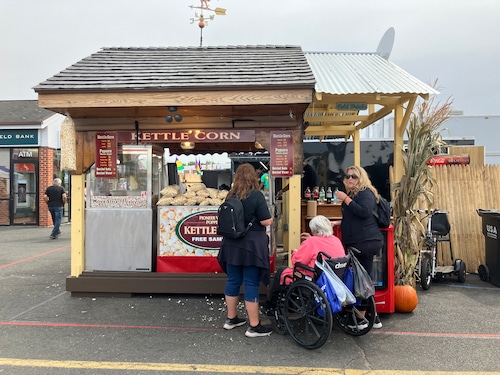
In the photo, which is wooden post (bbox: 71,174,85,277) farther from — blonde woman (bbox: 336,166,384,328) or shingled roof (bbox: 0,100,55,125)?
shingled roof (bbox: 0,100,55,125)

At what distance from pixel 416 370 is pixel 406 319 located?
130 centimetres

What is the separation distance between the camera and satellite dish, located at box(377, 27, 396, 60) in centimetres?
777

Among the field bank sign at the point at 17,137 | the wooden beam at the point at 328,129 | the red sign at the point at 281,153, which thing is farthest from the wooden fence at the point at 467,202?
the field bank sign at the point at 17,137

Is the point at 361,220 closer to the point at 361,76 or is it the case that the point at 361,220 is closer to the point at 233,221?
the point at 233,221

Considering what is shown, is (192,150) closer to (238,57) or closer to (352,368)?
(238,57)

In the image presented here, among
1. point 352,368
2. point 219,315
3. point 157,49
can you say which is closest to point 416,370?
point 352,368

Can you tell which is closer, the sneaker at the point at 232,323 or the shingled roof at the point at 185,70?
the sneaker at the point at 232,323

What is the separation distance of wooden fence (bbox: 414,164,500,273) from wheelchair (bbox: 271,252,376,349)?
3.83 meters

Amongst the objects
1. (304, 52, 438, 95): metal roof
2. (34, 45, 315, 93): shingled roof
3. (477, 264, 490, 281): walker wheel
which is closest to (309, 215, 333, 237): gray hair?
(34, 45, 315, 93): shingled roof

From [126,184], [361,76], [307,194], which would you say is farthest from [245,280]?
[307,194]

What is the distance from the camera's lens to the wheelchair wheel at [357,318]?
12.9 feet

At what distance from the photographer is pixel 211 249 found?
555cm

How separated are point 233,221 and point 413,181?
258 cm

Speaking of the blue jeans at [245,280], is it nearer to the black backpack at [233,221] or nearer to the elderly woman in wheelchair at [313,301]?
Result: the elderly woman in wheelchair at [313,301]
